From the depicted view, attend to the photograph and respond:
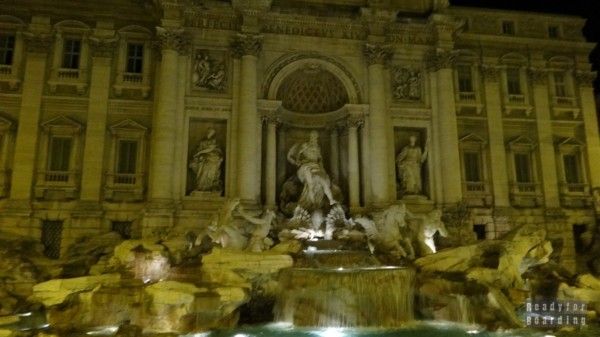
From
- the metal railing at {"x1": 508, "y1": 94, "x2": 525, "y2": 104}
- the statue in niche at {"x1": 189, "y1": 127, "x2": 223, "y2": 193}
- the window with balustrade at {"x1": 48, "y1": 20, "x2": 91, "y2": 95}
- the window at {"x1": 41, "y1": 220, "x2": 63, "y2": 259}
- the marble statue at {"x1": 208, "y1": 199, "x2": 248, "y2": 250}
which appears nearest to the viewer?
the marble statue at {"x1": 208, "y1": 199, "x2": 248, "y2": 250}

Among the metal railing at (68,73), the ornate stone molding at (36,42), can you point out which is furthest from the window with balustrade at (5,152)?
the ornate stone molding at (36,42)

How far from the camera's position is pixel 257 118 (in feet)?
65.7

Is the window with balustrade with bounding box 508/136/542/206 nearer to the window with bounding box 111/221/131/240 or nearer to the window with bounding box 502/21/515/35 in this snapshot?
the window with bounding box 502/21/515/35

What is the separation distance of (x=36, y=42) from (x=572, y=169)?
26.6 meters

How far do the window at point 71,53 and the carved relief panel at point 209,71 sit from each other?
5388 millimetres

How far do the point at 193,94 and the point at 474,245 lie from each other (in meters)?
12.9

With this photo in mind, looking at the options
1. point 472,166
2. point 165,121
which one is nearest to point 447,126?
point 472,166

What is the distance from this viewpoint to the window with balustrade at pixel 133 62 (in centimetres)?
2064

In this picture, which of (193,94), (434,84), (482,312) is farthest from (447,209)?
(193,94)

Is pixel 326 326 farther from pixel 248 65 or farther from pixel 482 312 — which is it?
pixel 248 65

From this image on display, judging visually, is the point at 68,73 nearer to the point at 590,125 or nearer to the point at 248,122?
the point at 248,122

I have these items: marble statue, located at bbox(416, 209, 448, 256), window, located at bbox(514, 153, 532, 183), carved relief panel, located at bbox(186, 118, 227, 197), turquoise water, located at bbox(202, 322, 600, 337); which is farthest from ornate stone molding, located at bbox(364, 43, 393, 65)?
turquoise water, located at bbox(202, 322, 600, 337)

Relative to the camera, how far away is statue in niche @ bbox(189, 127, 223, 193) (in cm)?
1938

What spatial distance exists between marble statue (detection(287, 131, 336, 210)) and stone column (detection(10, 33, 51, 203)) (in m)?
11.3
